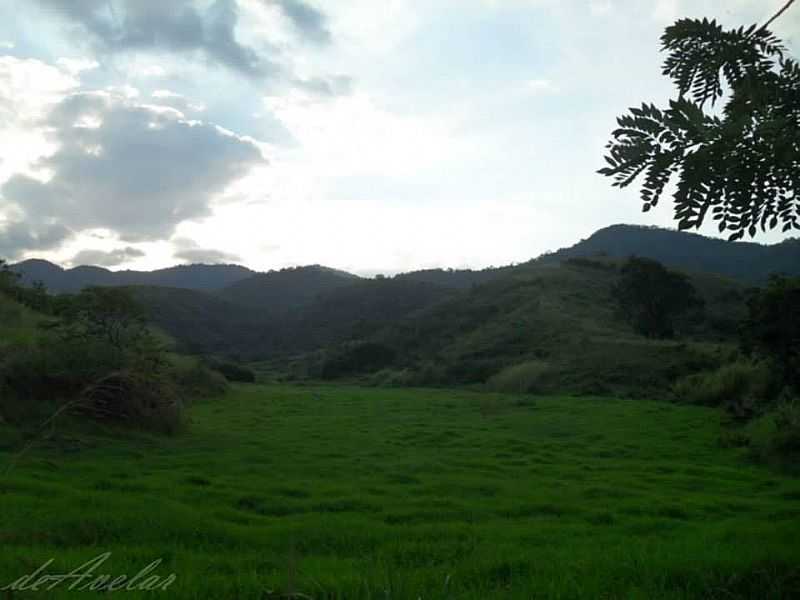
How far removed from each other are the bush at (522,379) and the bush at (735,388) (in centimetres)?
852

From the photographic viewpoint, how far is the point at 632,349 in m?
40.6

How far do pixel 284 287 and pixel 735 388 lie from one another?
449 feet

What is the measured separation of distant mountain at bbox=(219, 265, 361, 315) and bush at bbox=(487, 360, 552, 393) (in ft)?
316

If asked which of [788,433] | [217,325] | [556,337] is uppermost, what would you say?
[217,325]

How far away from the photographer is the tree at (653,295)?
5234 centimetres

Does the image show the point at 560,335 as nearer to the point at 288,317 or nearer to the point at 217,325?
the point at 217,325

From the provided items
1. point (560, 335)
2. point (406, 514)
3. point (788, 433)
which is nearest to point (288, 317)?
point (560, 335)

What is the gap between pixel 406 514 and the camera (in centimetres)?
817

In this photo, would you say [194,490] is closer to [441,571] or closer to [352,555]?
[352,555]

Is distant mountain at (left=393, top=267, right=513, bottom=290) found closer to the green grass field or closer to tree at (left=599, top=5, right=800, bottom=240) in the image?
the green grass field

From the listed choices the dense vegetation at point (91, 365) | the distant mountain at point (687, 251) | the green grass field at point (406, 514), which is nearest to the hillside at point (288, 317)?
the distant mountain at point (687, 251)

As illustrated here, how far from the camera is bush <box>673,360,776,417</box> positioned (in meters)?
21.7

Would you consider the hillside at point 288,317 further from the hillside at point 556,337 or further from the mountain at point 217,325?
the hillside at point 556,337

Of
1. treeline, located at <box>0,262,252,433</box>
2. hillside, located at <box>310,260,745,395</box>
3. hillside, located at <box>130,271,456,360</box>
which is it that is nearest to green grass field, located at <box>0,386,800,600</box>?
treeline, located at <box>0,262,252,433</box>
